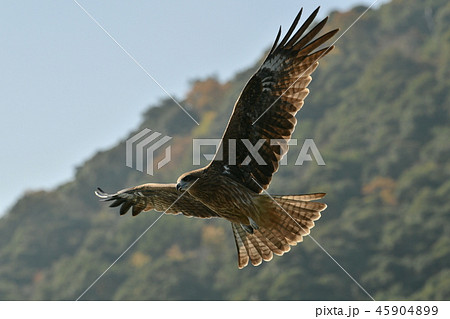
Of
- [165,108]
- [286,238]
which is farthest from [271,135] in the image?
[165,108]

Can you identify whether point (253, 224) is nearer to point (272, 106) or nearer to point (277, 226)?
point (277, 226)

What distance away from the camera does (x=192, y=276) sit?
4800 centimetres

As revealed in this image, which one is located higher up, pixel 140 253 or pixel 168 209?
pixel 140 253

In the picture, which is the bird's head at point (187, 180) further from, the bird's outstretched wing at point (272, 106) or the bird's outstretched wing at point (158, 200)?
the bird's outstretched wing at point (158, 200)

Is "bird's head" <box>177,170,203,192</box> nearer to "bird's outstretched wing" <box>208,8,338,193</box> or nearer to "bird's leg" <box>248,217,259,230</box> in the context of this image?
"bird's outstretched wing" <box>208,8,338,193</box>

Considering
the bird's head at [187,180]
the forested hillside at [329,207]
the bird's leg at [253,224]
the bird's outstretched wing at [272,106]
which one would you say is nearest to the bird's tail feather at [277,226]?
the bird's leg at [253,224]

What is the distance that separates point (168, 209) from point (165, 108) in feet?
201

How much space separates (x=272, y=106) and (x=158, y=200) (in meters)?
1.97

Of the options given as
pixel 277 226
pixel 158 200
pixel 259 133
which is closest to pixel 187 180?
pixel 259 133

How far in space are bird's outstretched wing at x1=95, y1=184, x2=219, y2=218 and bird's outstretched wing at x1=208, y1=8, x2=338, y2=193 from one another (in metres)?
0.92

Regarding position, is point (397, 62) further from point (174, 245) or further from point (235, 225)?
point (235, 225)

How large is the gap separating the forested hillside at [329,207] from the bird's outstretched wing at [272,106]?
105 ft

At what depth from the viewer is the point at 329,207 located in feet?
165

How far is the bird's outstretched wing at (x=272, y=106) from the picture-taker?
7.47 m
